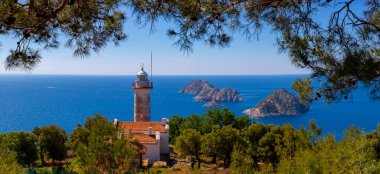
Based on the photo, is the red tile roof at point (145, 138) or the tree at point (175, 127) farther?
the tree at point (175, 127)

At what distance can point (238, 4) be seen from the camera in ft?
17.4

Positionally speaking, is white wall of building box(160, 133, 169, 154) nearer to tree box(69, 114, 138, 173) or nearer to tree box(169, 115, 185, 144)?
tree box(169, 115, 185, 144)

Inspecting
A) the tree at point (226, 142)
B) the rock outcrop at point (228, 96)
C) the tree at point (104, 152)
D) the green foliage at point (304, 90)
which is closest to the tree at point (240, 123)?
the tree at point (226, 142)

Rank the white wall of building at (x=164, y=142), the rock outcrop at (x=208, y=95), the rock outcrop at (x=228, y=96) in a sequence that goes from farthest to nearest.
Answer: the rock outcrop at (x=208, y=95), the rock outcrop at (x=228, y=96), the white wall of building at (x=164, y=142)

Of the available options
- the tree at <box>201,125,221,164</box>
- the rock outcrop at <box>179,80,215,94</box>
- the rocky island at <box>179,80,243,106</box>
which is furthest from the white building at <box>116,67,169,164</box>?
the rock outcrop at <box>179,80,215,94</box>

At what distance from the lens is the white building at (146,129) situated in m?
20.9

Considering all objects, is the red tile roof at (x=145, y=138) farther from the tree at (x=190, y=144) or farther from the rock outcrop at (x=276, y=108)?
the rock outcrop at (x=276, y=108)

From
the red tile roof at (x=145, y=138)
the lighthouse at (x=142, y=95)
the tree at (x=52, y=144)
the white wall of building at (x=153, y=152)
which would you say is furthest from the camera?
the lighthouse at (x=142, y=95)

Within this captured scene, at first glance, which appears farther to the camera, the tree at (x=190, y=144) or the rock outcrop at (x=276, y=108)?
the rock outcrop at (x=276, y=108)

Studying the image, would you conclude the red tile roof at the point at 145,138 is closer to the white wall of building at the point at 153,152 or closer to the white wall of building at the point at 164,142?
the white wall of building at the point at 153,152

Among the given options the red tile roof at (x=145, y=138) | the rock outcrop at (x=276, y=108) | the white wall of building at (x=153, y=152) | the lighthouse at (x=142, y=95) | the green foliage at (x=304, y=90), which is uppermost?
the green foliage at (x=304, y=90)

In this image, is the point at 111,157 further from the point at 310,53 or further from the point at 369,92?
the point at 369,92

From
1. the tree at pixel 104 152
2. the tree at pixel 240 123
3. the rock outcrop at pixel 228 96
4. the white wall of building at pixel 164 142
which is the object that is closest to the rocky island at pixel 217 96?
the rock outcrop at pixel 228 96

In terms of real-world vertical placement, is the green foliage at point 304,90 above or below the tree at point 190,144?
above
